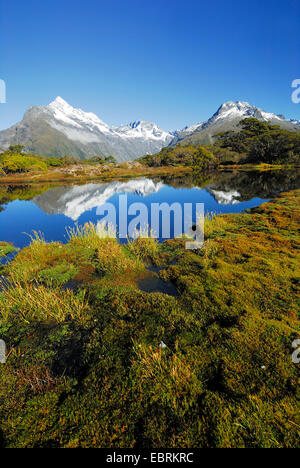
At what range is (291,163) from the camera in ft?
303

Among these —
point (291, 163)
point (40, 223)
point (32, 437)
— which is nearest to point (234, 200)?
point (40, 223)
